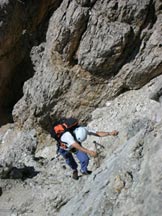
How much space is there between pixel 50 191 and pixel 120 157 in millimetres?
4443

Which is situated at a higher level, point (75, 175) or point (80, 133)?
point (80, 133)

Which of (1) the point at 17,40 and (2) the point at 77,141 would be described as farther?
(1) the point at 17,40

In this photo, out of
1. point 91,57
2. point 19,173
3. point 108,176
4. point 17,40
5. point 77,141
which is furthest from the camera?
point 17,40

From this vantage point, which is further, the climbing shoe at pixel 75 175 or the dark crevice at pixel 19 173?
the dark crevice at pixel 19 173

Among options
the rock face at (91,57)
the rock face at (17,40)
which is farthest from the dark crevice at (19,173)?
the rock face at (17,40)

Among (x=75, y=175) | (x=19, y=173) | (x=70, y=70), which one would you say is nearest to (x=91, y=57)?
(x=70, y=70)

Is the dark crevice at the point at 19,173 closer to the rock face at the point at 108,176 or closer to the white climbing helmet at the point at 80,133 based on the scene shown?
the rock face at the point at 108,176

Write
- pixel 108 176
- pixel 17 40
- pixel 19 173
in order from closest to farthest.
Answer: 1. pixel 108 176
2. pixel 19 173
3. pixel 17 40

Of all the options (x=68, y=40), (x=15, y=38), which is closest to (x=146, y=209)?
(x=68, y=40)

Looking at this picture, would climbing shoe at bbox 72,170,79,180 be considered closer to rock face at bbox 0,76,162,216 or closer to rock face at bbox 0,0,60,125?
rock face at bbox 0,76,162,216

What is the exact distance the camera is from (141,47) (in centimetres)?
1828

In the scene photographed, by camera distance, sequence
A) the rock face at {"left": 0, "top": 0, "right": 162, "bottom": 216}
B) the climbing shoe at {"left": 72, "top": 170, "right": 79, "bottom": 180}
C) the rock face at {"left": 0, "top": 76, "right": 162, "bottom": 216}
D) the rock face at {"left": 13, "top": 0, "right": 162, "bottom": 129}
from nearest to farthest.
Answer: the rock face at {"left": 0, "top": 76, "right": 162, "bottom": 216}, the climbing shoe at {"left": 72, "top": 170, "right": 79, "bottom": 180}, the rock face at {"left": 0, "top": 0, "right": 162, "bottom": 216}, the rock face at {"left": 13, "top": 0, "right": 162, "bottom": 129}

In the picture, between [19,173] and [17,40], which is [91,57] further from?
[19,173]

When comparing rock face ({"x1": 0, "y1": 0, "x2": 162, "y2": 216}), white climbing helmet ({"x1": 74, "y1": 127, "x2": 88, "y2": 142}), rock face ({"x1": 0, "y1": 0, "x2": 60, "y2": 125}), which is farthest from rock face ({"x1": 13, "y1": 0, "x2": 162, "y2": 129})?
white climbing helmet ({"x1": 74, "y1": 127, "x2": 88, "y2": 142})
